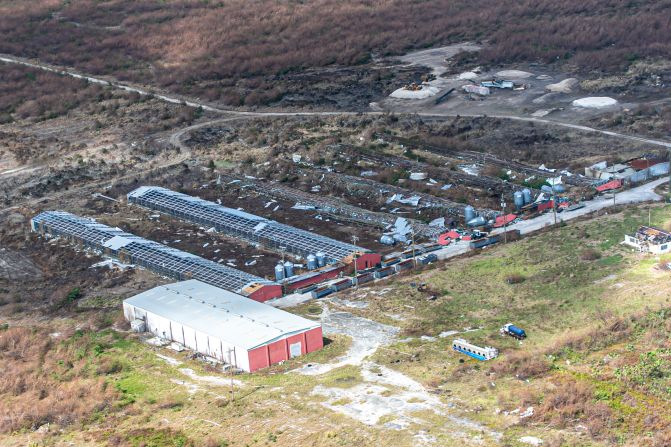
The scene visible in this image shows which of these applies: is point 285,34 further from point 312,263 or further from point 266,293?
point 266,293

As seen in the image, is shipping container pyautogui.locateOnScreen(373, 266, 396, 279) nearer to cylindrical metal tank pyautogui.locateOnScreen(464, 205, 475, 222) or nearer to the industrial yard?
the industrial yard

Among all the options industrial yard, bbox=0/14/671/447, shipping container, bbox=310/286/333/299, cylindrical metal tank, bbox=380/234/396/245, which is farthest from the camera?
cylindrical metal tank, bbox=380/234/396/245

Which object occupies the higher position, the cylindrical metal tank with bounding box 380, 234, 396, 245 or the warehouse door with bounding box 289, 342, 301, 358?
the warehouse door with bounding box 289, 342, 301, 358

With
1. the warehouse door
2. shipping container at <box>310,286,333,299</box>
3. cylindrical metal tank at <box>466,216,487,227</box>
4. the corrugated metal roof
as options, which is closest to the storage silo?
shipping container at <box>310,286,333,299</box>

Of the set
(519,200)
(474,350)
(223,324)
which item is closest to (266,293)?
Result: (223,324)

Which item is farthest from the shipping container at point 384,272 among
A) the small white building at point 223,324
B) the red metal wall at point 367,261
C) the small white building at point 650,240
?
the small white building at point 650,240

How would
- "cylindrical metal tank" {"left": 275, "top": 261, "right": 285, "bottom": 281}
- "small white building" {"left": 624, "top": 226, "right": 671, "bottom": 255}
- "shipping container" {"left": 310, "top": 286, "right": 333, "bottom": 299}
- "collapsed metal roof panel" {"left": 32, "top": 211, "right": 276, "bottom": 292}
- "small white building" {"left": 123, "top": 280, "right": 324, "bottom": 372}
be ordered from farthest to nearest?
"cylindrical metal tank" {"left": 275, "top": 261, "right": 285, "bottom": 281} → "collapsed metal roof panel" {"left": 32, "top": 211, "right": 276, "bottom": 292} → "small white building" {"left": 624, "top": 226, "right": 671, "bottom": 255} → "shipping container" {"left": 310, "top": 286, "right": 333, "bottom": 299} → "small white building" {"left": 123, "top": 280, "right": 324, "bottom": 372}

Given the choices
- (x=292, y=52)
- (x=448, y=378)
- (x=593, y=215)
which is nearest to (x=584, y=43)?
(x=292, y=52)
